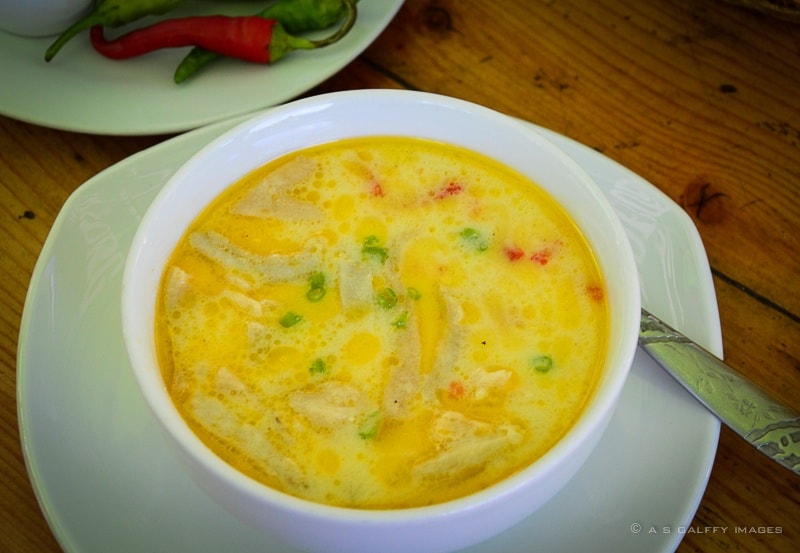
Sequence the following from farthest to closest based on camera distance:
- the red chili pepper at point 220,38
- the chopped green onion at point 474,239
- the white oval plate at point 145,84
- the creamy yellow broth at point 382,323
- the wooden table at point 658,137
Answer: the red chili pepper at point 220,38
the white oval plate at point 145,84
the wooden table at point 658,137
the chopped green onion at point 474,239
the creamy yellow broth at point 382,323

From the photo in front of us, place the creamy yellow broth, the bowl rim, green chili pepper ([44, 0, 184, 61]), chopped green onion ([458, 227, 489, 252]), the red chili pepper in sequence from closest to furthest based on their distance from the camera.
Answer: the bowl rim
the creamy yellow broth
chopped green onion ([458, 227, 489, 252])
the red chili pepper
green chili pepper ([44, 0, 184, 61])

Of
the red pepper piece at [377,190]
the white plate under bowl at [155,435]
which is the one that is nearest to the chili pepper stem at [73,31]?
the white plate under bowl at [155,435]

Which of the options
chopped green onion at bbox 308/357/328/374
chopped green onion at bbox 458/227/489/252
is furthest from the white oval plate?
chopped green onion at bbox 308/357/328/374

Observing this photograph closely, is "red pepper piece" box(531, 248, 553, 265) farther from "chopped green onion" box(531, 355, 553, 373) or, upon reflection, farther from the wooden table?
the wooden table

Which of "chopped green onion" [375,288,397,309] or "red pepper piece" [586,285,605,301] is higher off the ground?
"red pepper piece" [586,285,605,301]

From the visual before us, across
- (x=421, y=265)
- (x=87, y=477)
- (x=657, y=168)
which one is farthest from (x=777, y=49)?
(x=87, y=477)

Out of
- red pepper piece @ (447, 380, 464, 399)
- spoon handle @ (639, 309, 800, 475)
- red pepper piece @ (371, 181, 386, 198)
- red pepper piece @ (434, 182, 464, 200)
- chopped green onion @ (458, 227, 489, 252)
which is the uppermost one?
red pepper piece @ (434, 182, 464, 200)

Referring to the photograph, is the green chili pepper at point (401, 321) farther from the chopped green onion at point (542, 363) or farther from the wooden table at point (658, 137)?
the wooden table at point (658, 137)

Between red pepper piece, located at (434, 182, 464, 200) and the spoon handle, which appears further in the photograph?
red pepper piece, located at (434, 182, 464, 200)

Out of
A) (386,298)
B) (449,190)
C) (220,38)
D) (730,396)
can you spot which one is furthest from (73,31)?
(730,396)
